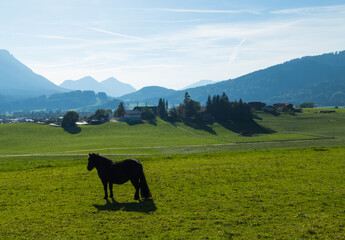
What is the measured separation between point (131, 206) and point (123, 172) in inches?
92.7

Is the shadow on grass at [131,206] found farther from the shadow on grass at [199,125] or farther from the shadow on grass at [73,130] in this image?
the shadow on grass at [73,130]

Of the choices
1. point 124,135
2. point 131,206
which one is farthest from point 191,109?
point 131,206

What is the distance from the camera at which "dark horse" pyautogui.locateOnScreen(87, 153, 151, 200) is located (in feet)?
57.9

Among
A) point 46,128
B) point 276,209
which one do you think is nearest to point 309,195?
point 276,209

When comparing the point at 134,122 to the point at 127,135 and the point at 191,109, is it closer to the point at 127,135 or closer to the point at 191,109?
the point at 127,135

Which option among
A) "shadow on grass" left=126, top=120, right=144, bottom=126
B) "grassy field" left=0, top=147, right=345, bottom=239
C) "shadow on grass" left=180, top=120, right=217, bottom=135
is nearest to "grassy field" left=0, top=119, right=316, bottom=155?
"shadow on grass" left=180, top=120, right=217, bottom=135

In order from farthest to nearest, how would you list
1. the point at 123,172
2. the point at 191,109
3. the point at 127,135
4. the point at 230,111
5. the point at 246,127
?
the point at 191,109 < the point at 230,111 < the point at 246,127 < the point at 127,135 < the point at 123,172

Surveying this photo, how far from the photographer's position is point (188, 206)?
16.3 meters

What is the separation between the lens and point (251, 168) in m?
26.0

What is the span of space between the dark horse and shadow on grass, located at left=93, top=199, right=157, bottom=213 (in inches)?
24.8

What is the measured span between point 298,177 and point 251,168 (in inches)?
182

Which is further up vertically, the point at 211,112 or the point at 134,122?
the point at 211,112

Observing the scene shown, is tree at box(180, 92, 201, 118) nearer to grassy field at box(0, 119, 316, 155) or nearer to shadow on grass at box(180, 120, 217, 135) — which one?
shadow on grass at box(180, 120, 217, 135)

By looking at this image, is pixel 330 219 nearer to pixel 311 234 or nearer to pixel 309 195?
pixel 311 234
